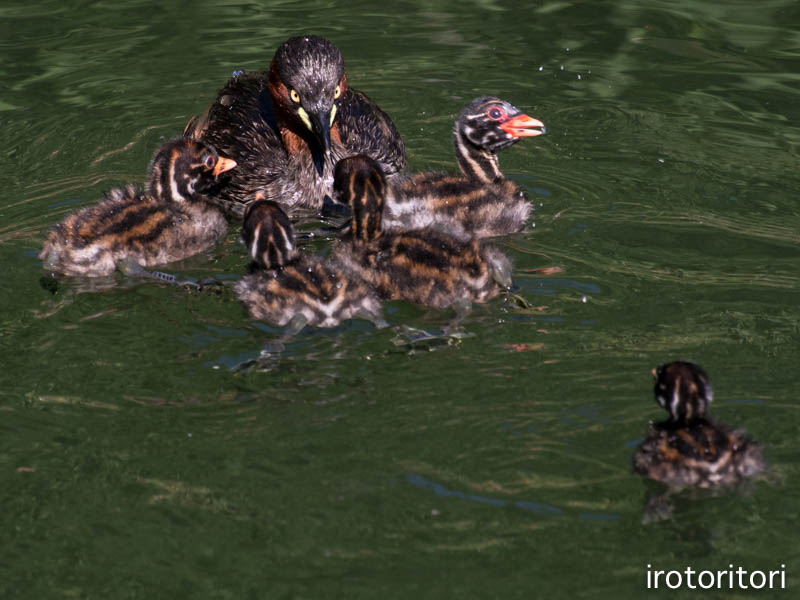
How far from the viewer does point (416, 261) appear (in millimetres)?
6684

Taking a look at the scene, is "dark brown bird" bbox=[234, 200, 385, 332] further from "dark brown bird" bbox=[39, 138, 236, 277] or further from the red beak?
the red beak

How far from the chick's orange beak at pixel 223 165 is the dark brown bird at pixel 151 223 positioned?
14mm

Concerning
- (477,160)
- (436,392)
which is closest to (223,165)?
(477,160)

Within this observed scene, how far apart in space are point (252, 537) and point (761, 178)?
4.91 meters

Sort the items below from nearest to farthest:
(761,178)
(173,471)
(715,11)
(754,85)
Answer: (173,471)
(761,178)
(754,85)
(715,11)

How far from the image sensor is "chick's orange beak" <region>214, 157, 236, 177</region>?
312 inches

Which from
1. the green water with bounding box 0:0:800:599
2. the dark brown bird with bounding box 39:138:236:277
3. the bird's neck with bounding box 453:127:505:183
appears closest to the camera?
the green water with bounding box 0:0:800:599

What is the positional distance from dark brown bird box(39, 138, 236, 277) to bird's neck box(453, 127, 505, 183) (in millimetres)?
1620

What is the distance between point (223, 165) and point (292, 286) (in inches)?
72.7

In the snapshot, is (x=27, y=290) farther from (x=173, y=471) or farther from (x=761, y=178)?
(x=761, y=178)

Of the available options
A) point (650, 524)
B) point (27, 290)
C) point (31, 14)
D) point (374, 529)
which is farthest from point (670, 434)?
point (31, 14)

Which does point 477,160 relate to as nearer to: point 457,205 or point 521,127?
point 521,127

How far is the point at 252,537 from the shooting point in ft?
15.9

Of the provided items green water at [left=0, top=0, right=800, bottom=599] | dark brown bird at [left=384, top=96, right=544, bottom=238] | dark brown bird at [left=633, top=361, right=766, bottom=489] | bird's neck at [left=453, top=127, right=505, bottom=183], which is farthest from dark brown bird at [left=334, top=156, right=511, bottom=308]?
dark brown bird at [left=633, top=361, right=766, bottom=489]
